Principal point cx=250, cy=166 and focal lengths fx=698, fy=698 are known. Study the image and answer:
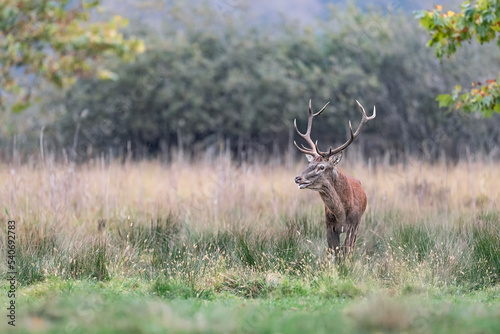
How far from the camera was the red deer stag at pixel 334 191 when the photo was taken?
8359 mm

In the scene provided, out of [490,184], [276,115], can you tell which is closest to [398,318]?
[490,184]

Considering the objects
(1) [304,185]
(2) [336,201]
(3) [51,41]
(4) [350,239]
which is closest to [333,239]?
(4) [350,239]

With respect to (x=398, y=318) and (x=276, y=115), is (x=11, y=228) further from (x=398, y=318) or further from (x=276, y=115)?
(x=276, y=115)

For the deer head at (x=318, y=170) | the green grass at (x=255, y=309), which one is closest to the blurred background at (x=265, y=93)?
the deer head at (x=318, y=170)

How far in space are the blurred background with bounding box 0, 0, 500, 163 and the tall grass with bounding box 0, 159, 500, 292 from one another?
10000 mm

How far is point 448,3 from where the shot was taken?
25094mm

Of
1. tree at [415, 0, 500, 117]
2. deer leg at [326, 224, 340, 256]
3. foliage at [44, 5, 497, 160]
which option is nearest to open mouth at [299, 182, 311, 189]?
deer leg at [326, 224, 340, 256]

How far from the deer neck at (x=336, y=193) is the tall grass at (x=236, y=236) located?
0.63m

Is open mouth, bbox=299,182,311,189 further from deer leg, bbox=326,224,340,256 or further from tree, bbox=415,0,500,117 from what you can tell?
tree, bbox=415,0,500,117

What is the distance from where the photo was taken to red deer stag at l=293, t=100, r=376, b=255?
27.4 ft

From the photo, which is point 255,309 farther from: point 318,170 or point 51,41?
point 51,41

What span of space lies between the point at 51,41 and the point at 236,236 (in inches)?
399

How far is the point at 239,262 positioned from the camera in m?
8.66

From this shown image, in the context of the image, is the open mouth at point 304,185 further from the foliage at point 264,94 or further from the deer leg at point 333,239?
the foliage at point 264,94
